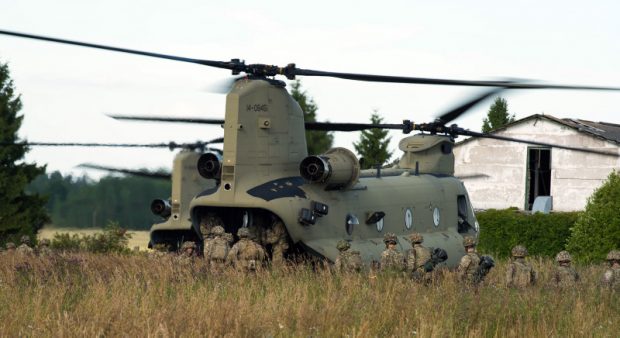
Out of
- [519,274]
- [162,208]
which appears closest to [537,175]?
[162,208]

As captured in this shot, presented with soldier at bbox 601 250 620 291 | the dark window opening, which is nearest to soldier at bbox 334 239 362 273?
soldier at bbox 601 250 620 291

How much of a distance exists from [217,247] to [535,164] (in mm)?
30012

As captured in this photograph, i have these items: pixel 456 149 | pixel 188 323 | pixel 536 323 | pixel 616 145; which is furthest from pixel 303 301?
pixel 456 149

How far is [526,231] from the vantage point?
32281 mm

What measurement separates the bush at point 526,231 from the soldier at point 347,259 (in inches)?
618

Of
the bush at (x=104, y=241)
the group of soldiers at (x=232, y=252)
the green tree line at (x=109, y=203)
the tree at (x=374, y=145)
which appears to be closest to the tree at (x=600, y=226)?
the green tree line at (x=109, y=203)

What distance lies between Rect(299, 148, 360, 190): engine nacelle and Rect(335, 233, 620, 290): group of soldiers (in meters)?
1.25

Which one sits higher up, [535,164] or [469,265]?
[535,164]

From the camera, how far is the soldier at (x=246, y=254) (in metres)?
16.4

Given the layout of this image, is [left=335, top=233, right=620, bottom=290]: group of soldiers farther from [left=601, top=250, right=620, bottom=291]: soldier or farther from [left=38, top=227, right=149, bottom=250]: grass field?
[left=38, top=227, right=149, bottom=250]: grass field

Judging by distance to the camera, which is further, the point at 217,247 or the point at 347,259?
the point at 217,247

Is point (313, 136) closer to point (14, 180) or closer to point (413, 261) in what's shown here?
point (14, 180)

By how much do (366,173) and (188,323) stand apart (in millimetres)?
11400

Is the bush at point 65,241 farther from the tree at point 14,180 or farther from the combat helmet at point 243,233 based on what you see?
the combat helmet at point 243,233
